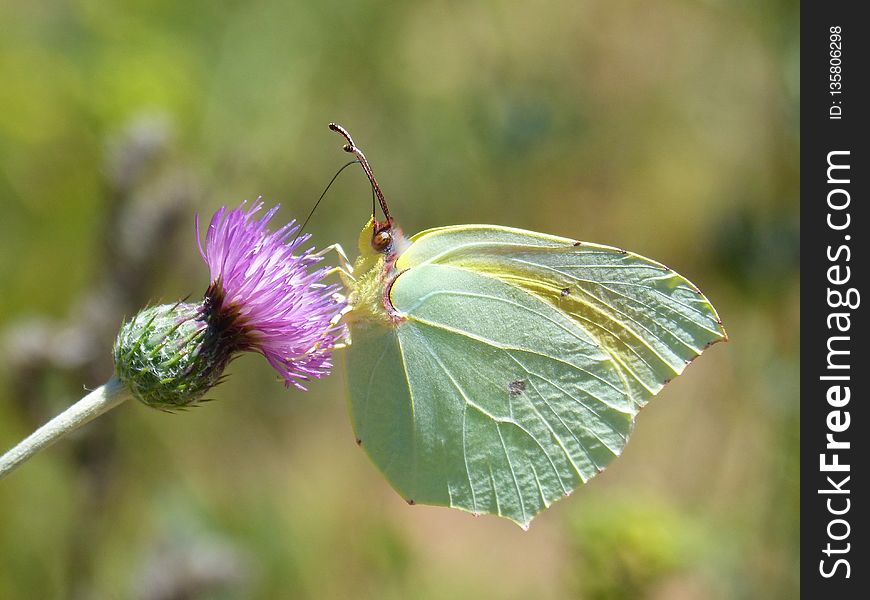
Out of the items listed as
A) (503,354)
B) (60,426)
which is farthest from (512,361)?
A: (60,426)

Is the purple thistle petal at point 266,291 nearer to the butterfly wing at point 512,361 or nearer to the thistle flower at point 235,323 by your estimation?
the thistle flower at point 235,323

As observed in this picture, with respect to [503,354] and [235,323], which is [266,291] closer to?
[235,323]

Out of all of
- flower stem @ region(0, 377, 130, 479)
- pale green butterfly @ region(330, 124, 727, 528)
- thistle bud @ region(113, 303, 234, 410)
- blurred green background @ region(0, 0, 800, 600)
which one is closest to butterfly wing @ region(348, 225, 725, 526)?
pale green butterfly @ region(330, 124, 727, 528)

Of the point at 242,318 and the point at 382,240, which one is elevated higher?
the point at 382,240

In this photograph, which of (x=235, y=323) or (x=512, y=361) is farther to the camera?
(x=512, y=361)

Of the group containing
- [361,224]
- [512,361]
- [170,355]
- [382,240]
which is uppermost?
[361,224]
